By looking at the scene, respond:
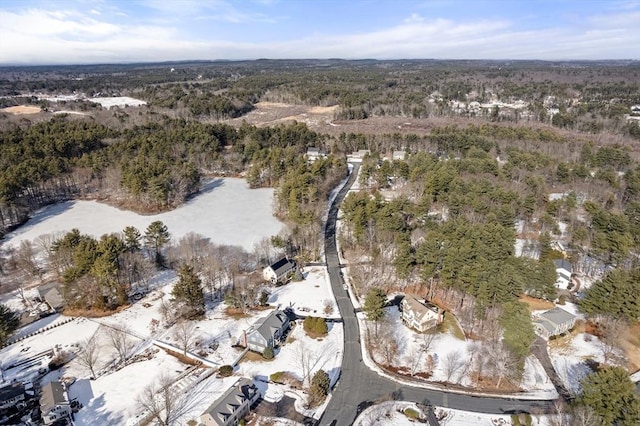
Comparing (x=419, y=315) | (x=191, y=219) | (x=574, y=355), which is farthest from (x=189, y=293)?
(x=574, y=355)

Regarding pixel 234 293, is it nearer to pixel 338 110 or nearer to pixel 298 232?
pixel 298 232

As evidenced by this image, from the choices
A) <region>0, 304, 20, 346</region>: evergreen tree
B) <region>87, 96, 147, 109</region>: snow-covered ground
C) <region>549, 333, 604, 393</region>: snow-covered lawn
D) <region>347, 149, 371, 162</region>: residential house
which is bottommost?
<region>549, 333, 604, 393</region>: snow-covered lawn

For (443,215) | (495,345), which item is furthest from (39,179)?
(495,345)

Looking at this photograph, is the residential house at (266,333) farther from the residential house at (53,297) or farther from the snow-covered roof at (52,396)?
the residential house at (53,297)

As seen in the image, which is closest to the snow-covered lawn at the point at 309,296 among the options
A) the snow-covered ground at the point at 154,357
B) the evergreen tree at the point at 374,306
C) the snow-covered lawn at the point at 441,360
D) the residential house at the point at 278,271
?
the snow-covered ground at the point at 154,357

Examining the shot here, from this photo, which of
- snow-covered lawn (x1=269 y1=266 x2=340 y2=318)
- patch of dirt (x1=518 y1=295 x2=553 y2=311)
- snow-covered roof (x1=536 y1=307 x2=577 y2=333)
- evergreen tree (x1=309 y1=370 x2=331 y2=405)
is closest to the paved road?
evergreen tree (x1=309 y1=370 x2=331 y2=405)

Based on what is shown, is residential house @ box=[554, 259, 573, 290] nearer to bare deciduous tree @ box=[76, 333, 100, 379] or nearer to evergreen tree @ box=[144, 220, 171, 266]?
evergreen tree @ box=[144, 220, 171, 266]
